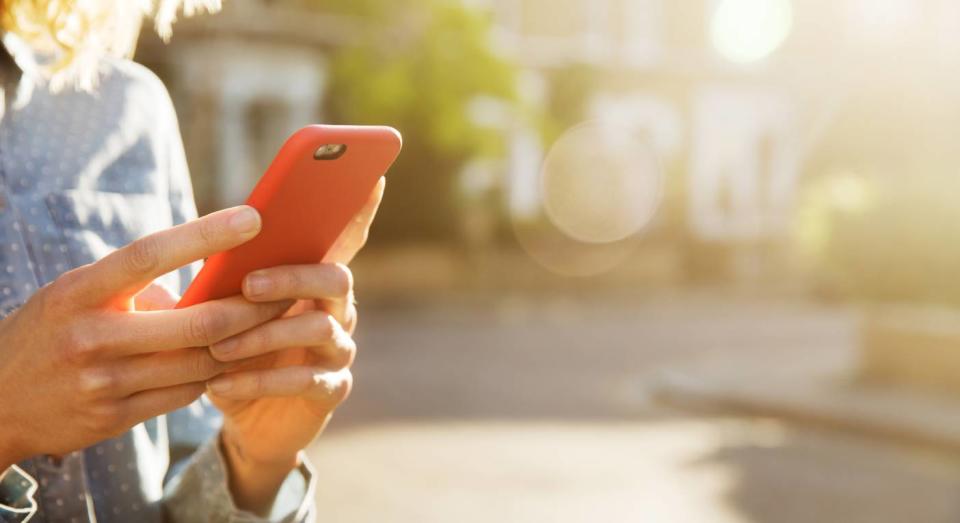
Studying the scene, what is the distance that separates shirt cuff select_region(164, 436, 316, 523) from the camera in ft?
5.08

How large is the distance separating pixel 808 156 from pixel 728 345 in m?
16.3

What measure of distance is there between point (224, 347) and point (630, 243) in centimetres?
2475

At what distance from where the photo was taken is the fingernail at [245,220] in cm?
115

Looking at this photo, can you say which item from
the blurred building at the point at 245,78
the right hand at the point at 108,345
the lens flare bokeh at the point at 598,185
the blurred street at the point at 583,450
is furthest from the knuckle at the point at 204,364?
the lens flare bokeh at the point at 598,185

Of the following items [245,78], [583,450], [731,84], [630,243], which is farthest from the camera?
[731,84]

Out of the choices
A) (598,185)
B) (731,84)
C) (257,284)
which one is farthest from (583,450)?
(731,84)

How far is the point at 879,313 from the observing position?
10758 millimetres

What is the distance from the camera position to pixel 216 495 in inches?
61.0

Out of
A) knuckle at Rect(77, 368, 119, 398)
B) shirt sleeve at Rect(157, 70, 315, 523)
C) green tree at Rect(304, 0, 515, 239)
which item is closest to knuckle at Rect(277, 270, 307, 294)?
knuckle at Rect(77, 368, 119, 398)

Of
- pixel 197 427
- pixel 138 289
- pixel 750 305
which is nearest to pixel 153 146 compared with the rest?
pixel 197 427

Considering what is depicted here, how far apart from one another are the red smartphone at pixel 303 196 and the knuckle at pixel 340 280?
5cm

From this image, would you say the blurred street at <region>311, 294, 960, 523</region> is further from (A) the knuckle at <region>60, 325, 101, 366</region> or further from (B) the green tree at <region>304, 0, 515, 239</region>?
(B) the green tree at <region>304, 0, 515, 239</region>

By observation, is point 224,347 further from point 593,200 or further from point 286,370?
point 593,200

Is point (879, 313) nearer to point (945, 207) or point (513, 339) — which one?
point (945, 207)
